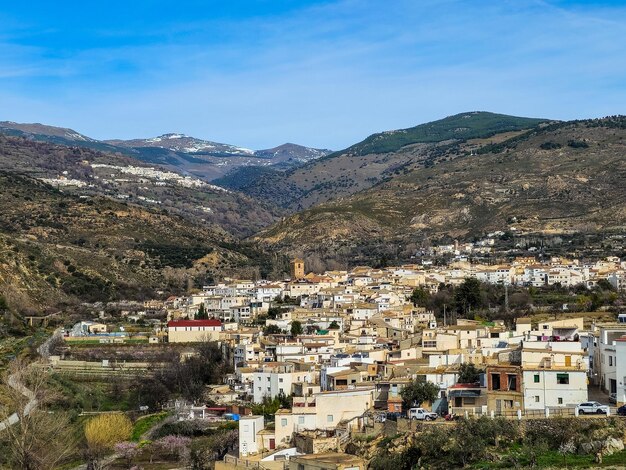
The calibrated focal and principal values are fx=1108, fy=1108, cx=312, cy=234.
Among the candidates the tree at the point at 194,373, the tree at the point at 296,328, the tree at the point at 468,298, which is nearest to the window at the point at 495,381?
the tree at the point at 194,373

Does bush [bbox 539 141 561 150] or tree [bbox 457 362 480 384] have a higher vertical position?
bush [bbox 539 141 561 150]

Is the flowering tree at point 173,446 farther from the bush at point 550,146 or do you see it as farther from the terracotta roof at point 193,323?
the bush at point 550,146

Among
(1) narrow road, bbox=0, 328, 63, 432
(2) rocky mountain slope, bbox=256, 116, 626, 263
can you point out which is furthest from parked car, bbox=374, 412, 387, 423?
(2) rocky mountain slope, bbox=256, 116, 626, 263

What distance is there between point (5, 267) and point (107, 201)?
1788 inches

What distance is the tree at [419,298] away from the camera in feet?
246

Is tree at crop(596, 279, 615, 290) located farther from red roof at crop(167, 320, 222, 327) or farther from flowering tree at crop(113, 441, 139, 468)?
flowering tree at crop(113, 441, 139, 468)

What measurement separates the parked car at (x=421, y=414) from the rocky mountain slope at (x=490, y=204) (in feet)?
288

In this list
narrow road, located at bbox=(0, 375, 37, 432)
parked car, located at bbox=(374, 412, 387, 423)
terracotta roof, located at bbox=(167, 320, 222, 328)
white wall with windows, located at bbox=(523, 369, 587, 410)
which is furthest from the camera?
terracotta roof, located at bbox=(167, 320, 222, 328)

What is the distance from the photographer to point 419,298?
7581 cm

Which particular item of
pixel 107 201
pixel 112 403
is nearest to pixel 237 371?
pixel 112 403

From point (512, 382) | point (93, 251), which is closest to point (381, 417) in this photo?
point (512, 382)

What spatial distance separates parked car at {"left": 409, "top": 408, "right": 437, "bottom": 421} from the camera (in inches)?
1159

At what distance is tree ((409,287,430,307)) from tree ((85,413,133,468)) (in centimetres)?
3420

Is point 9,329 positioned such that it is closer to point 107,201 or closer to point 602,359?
point 602,359
